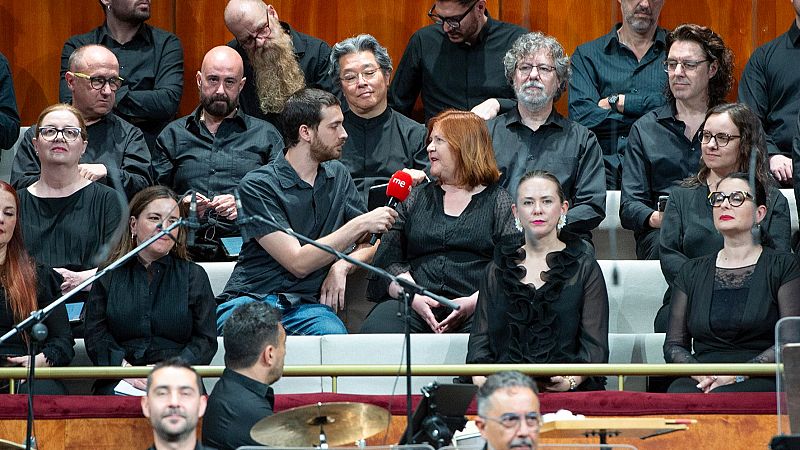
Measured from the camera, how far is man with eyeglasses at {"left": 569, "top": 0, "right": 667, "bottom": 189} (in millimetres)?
5723

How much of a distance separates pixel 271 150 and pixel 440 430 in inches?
91.3

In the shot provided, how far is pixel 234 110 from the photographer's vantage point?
5633 mm

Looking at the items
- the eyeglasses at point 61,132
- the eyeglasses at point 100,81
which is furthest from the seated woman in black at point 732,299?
the eyeglasses at point 100,81

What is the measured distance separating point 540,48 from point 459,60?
2.34 feet

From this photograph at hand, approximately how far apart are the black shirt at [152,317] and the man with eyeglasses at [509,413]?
1.34 m

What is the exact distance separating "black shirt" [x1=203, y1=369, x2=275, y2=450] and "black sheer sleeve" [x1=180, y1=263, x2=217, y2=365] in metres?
0.63

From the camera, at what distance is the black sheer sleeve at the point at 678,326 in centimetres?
434

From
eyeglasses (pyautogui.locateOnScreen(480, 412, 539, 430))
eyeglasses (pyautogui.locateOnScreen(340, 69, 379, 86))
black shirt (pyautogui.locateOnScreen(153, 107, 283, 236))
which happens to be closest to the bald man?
black shirt (pyautogui.locateOnScreen(153, 107, 283, 236))

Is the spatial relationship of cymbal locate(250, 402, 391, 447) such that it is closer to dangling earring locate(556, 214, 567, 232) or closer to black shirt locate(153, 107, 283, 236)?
dangling earring locate(556, 214, 567, 232)

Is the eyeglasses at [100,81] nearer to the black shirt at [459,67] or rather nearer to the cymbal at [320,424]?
the black shirt at [459,67]

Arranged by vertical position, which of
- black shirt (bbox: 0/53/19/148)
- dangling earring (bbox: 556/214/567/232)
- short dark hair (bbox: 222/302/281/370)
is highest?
black shirt (bbox: 0/53/19/148)

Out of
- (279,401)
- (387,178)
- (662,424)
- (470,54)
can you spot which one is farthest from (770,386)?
(470,54)

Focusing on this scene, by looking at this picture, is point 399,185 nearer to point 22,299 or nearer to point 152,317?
point 152,317

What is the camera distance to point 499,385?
3.47 meters
